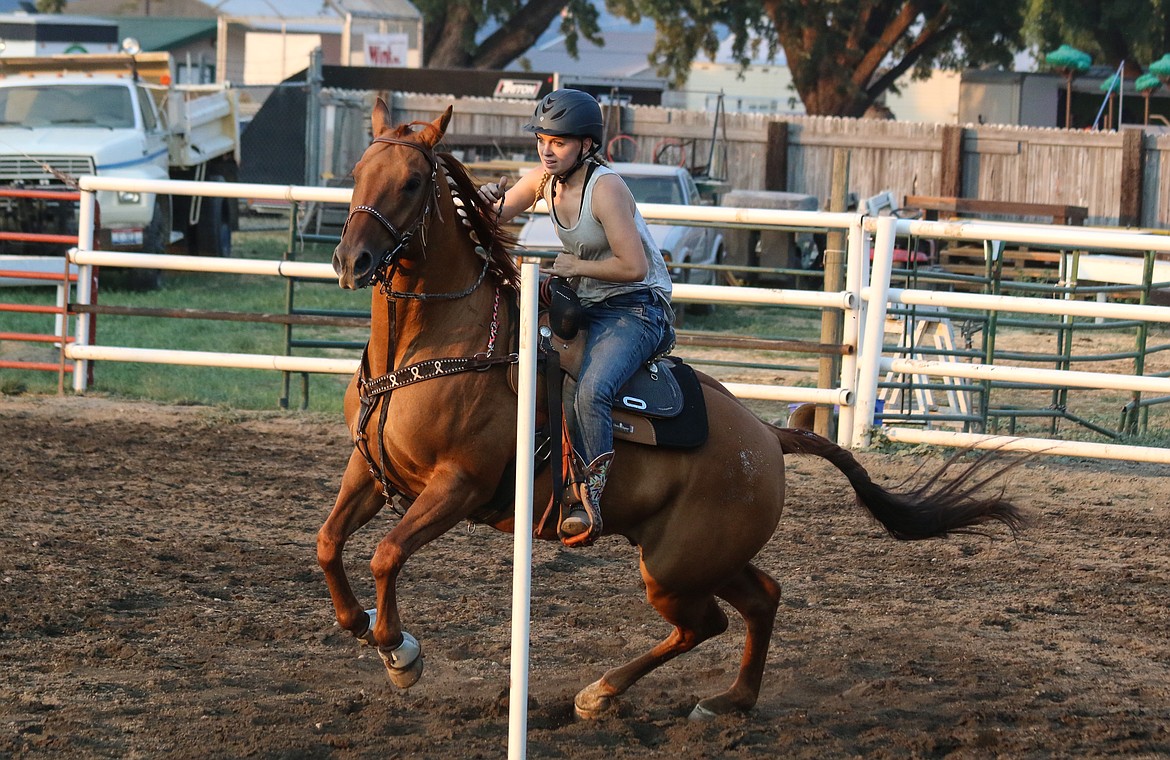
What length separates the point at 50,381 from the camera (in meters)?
10.7

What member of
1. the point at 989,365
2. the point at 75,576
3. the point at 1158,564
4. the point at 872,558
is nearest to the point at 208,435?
the point at 75,576

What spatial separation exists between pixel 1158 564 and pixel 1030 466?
217 centimetres

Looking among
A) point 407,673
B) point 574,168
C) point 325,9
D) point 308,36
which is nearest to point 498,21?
point 325,9

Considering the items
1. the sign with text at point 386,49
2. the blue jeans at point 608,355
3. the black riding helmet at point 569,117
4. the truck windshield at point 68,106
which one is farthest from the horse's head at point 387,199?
the sign with text at point 386,49

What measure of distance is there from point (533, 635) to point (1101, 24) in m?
28.2

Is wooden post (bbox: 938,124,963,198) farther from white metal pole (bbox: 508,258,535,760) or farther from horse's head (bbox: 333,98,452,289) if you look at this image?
white metal pole (bbox: 508,258,535,760)

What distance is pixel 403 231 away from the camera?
13.4ft

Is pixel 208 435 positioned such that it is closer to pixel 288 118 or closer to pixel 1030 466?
pixel 1030 466

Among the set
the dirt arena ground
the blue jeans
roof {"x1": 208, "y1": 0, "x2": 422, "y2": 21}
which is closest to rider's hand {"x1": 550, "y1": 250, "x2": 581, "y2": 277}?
the blue jeans

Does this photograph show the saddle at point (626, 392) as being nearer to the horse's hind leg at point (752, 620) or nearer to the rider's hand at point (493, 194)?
the rider's hand at point (493, 194)

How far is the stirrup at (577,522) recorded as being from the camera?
4.29 meters

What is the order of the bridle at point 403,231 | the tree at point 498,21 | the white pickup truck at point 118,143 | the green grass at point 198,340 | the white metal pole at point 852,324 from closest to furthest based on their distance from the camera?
1. the bridle at point 403,231
2. the white metal pole at point 852,324
3. the green grass at point 198,340
4. the white pickup truck at point 118,143
5. the tree at point 498,21

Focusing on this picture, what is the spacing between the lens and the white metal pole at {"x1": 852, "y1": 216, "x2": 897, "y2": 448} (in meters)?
8.37

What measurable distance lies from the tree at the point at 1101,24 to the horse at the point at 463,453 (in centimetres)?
2657
